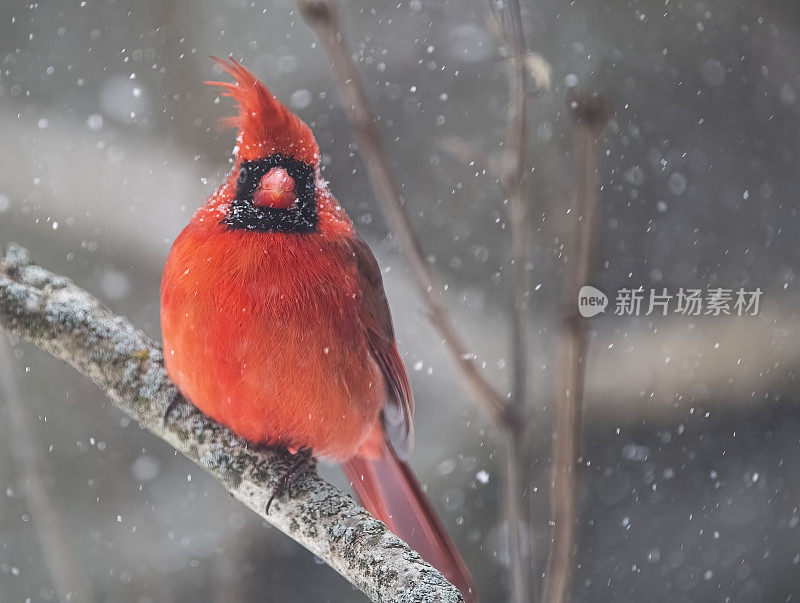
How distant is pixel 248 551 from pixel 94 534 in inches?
8.3

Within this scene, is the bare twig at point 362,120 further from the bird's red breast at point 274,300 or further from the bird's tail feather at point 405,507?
the bird's tail feather at point 405,507

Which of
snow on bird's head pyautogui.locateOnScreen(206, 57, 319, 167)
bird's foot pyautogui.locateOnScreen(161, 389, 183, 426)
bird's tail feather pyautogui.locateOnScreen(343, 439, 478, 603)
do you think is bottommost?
bird's tail feather pyautogui.locateOnScreen(343, 439, 478, 603)

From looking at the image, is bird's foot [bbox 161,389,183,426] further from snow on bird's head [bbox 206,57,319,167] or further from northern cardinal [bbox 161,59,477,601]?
snow on bird's head [bbox 206,57,319,167]

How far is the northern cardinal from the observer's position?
79cm

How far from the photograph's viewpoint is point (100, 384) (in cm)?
93

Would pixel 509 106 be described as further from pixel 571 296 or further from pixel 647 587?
pixel 647 587

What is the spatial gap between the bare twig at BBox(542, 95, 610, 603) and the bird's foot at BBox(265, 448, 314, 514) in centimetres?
34

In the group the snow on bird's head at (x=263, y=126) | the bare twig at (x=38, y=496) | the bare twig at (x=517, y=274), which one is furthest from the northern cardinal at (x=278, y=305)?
the bare twig at (x=38, y=496)

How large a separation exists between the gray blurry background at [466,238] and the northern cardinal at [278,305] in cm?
6

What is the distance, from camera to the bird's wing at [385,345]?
85 centimetres

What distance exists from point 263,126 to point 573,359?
490mm

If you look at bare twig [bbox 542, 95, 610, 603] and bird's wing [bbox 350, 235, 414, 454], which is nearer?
bird's wing [bbox 350, 235, 414, 454]

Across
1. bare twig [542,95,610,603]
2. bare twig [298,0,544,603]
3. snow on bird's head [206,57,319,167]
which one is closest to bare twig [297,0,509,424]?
bare twig [298,0,544,603]

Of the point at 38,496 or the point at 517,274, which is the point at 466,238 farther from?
the point at 38,496
